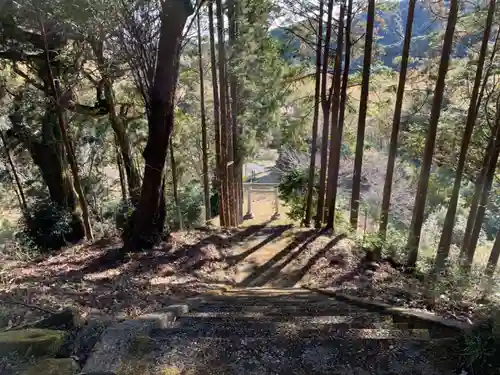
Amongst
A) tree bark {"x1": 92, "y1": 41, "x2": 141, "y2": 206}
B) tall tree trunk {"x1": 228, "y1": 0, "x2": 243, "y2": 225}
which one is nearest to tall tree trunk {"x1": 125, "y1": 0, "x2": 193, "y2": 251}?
tree bark {"x1": 92, "y1": 41, "x2": 141, "y2": 206}

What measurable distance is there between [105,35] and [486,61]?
342 inches

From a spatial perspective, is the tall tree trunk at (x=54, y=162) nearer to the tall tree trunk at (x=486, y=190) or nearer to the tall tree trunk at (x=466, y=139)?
the tall tree trunk at (x=466, y=139)

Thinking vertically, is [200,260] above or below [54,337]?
below

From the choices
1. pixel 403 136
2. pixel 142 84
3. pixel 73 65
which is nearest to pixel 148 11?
pixel 142 84

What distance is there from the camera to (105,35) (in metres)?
6.76

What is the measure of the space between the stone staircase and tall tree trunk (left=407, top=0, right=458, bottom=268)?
18.2 ft

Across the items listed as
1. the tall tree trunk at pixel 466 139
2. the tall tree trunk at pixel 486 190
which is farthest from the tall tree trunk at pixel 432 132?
the tall tree trunk at pixel 486 190

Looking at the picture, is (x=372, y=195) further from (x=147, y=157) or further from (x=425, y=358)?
(x=425, y=358)

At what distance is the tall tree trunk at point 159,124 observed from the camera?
5.88 m

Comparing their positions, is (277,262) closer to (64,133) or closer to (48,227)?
(64,133)

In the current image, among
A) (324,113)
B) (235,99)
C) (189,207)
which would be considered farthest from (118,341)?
(189,207)

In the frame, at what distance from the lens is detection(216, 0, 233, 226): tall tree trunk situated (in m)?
10.9

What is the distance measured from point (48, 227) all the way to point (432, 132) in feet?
34.3

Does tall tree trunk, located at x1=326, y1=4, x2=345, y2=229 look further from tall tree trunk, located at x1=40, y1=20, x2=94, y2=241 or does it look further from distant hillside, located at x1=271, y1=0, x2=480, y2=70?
tall tree trunk, located at x1=40, y1=20, x2=94, y2=241
